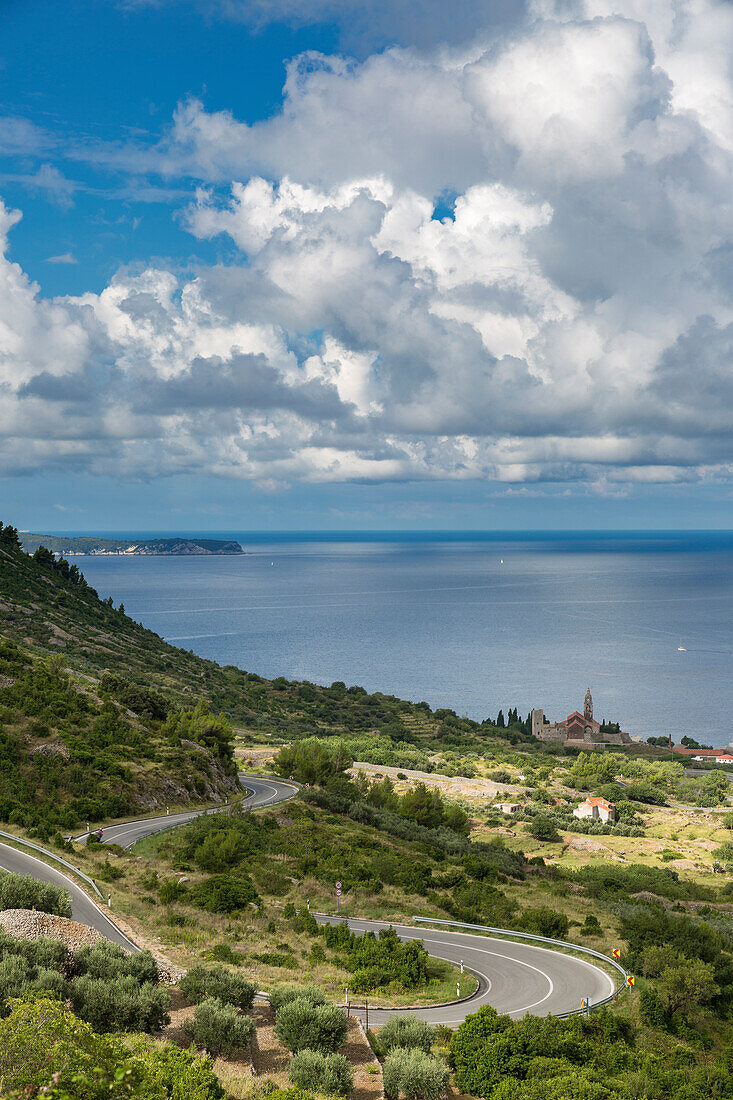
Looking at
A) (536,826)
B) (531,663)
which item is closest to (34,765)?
(536,826)

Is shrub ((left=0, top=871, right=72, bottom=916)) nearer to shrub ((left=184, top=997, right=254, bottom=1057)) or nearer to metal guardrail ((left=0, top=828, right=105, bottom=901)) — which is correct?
metal guardrail ((left=0, top=828, right=105, bottom=901))

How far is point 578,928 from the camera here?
3083 cm

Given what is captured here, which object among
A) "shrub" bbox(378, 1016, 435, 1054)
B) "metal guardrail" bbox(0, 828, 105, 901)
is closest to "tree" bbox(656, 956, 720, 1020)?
"shrub" bbox(378, 1016, 435, 1054)

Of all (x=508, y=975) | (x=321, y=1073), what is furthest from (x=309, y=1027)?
(x=508, y=975)

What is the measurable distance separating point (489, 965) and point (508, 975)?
1000 mm

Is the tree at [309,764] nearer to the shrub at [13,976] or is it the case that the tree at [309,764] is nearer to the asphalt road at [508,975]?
the asphalt road at [508,975]

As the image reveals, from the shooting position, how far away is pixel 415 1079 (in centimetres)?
1641

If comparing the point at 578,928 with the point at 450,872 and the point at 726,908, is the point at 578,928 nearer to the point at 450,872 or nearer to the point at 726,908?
the point at 450,872

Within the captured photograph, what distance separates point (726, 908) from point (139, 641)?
283 feet

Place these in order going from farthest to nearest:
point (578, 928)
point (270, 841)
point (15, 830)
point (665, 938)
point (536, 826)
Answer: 1. point (536, 826)
2. point (270, 841)
3. point (15, 830)
4. point (578, 928)
5. point (665, 938)

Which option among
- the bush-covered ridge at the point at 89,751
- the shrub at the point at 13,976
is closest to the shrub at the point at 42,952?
the shrub at the point at 13,976

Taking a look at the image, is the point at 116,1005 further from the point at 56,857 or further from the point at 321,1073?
the point at 56,857

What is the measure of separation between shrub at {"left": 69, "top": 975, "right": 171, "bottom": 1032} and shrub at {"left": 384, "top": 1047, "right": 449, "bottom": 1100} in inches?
216

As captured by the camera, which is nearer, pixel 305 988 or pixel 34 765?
pixel 305 988
